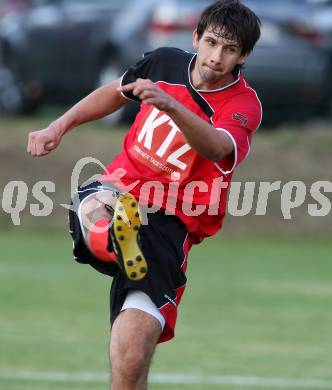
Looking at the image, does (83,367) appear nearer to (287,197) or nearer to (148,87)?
(148,87)

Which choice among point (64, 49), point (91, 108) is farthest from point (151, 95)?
Result: point (64, 49)

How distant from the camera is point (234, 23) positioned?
5961mm

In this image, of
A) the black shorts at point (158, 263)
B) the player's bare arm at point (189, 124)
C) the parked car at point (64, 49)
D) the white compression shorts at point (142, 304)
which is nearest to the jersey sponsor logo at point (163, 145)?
the black shorts at point (158, 263)

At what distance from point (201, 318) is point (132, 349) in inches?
191

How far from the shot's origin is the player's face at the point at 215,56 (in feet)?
19.5

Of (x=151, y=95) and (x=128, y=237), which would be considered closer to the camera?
(x=151, y=95)

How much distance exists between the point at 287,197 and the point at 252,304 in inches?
193

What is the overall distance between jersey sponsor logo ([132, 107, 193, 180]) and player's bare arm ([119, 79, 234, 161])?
0.35 meters

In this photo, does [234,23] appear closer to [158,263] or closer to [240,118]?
[240,118]

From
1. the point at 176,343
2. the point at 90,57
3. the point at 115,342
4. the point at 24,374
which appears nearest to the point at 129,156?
the point at 115,342

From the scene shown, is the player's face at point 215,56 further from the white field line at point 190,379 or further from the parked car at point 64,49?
the parked car at point 64,49


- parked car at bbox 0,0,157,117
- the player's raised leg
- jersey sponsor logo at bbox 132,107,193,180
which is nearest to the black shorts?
the player's raised leg

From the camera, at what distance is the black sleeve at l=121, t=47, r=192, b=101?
20.5 ft

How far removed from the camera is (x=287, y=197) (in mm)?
16234
